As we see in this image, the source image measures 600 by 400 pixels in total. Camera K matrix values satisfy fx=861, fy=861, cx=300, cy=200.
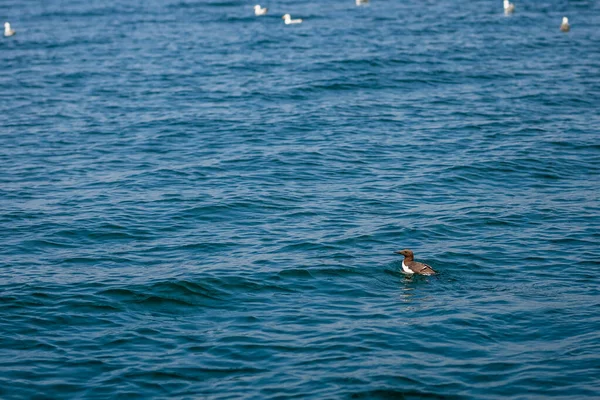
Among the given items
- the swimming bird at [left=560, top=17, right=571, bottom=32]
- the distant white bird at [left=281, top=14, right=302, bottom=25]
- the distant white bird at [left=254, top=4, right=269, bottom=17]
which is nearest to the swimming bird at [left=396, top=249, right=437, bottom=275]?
the swimming bird at [left=560, top=17, right=571, bottom=32]

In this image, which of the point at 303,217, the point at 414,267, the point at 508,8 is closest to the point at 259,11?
the point at 508,8

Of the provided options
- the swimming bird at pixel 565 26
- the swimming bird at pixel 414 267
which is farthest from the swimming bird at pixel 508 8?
the swimming bird at pixel 414 267

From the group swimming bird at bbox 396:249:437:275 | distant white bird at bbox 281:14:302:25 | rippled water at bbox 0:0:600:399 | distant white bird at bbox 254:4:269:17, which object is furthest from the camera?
distant white bird at bbox 254:4:269:17

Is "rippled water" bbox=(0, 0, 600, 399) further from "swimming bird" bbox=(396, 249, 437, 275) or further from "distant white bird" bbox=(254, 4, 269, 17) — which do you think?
"distant white bird" bbox=(254, 4, 269, 17)

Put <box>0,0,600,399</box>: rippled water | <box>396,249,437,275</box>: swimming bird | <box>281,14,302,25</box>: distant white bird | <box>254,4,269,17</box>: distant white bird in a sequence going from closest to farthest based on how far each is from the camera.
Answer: <box>0,0,600,399</box>: rippled water, <box>396,249,437,275</box>: swimming bird, <box>281,14,302,25</box>: distant white bird, <box>254,4,269,17</box>: distant white bird

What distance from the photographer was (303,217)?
2344 cm

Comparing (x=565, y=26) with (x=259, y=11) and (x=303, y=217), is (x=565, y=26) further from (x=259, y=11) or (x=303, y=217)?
(x=303, y=217)

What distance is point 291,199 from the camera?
984 inches

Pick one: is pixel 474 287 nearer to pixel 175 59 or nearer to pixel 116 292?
pixel 116 292

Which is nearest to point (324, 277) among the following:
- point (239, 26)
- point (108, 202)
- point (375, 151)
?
point (108, 202)

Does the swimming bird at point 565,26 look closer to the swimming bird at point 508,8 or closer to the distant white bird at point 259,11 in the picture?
the swimming bird at point 508,8

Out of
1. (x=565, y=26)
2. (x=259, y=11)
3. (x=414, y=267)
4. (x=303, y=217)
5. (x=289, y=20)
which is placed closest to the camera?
(x=414, y=267)

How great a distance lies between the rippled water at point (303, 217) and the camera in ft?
51.6

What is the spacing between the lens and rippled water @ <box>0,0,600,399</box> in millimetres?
15727
